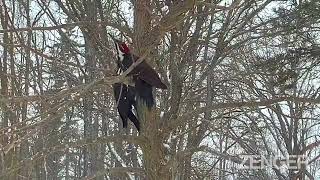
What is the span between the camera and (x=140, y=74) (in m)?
3.58

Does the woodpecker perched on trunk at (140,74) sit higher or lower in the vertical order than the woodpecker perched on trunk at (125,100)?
higher

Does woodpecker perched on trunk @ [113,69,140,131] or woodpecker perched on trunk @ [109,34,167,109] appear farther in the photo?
woodpecker perched on trunk @ [113,69,140,131]

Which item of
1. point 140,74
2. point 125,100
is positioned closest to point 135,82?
point 140,74

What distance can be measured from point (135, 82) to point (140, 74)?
12 centimetres

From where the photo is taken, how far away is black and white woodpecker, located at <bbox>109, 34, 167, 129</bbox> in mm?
3582

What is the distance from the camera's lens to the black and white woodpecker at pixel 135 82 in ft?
11.8

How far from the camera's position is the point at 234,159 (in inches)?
149

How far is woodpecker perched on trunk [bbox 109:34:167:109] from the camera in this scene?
358cm

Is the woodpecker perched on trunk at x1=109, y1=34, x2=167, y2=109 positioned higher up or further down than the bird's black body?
higher up

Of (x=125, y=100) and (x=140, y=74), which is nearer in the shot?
(x=140, y=74)

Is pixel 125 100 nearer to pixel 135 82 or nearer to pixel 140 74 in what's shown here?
pixel 135 82

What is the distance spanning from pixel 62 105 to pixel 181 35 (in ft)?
7.47

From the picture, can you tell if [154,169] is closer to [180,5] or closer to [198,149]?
[198,149]

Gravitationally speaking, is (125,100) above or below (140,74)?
below
